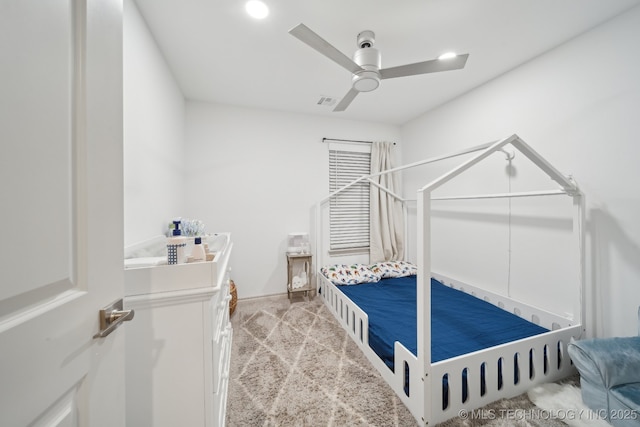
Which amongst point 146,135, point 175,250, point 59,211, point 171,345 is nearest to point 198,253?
point 175,250

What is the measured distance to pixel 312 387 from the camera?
1505 millimetres

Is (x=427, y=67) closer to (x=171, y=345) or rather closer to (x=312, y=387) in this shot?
(x=171, y=345)

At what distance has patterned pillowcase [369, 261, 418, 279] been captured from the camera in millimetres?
Result: 2927

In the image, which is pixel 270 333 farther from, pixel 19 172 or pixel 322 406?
pixel 19 172

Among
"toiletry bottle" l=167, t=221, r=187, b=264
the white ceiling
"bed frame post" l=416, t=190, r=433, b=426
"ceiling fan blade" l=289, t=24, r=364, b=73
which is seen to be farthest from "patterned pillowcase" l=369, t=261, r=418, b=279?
"toiletry bottle" l=167, t=221, r=187, b=264

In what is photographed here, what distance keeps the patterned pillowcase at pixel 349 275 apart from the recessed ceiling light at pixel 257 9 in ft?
8.19

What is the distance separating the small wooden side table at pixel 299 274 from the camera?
9.20 feet

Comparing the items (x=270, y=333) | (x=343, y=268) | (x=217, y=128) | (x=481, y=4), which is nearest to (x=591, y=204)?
(x=481, y=4)

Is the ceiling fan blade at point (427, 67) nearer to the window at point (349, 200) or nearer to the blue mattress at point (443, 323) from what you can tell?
the window at point (349, 200)

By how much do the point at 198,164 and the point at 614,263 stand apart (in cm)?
384

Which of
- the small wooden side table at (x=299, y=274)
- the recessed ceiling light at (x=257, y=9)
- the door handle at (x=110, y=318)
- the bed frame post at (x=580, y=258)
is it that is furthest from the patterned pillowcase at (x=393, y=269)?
the recessed ceiling light at (x=257, y=9)

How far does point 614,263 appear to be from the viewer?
1528 mm

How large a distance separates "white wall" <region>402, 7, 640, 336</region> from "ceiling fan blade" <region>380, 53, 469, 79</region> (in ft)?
3.49

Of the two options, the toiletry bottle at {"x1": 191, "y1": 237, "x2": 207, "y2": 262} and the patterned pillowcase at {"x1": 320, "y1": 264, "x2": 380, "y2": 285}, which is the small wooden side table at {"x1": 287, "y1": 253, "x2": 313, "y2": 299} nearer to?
the patterned pillowcase at {"x1": 320, "y1": 264, "x2": 380, "y2": 285}
